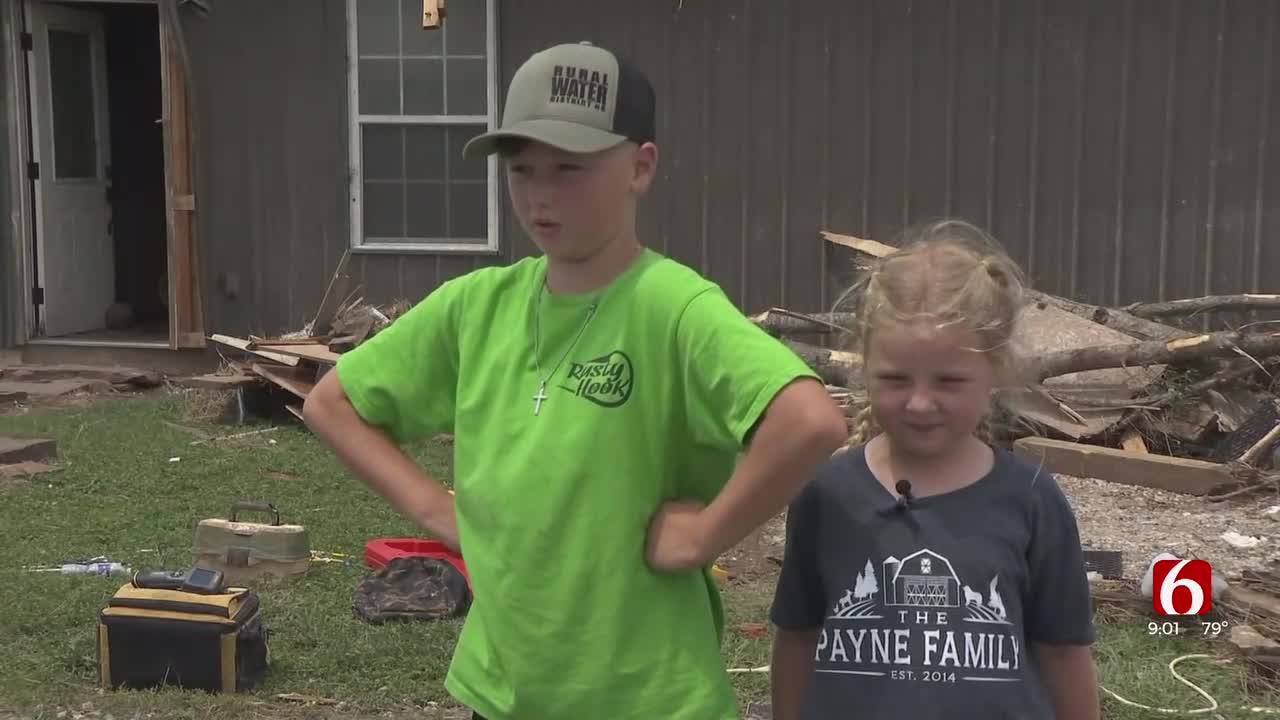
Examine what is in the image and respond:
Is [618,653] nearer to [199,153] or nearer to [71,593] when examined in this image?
[71,593]

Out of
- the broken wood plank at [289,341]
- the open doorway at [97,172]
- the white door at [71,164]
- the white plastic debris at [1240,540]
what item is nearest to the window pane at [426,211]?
the broken wood plank at [289,341]

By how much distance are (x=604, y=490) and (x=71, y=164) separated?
457 inches

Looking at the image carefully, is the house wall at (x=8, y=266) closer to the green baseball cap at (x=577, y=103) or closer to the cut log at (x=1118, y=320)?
the cut log at (x=1118, y=320)

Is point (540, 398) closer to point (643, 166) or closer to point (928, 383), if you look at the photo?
point (643, 166)

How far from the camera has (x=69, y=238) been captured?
1265 cm

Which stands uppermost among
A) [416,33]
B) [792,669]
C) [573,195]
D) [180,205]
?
[416,33]

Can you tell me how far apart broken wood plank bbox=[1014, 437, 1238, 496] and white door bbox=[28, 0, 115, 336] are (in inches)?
320

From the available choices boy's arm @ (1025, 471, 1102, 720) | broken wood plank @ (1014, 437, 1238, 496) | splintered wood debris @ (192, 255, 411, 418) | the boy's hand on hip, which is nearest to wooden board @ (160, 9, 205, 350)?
splintered wood debris @ (192, 255, 411, 418)

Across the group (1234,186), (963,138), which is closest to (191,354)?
(963,138)

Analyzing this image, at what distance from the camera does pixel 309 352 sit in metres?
9.91

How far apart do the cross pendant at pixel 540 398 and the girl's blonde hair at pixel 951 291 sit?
0.48 m

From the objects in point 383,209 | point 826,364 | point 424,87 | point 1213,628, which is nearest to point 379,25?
point 424,87

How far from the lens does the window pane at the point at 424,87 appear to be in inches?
444

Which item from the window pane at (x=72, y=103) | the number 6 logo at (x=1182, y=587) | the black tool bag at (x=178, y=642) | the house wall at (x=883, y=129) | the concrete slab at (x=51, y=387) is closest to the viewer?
the black tool bag at (x=178, y=642)
